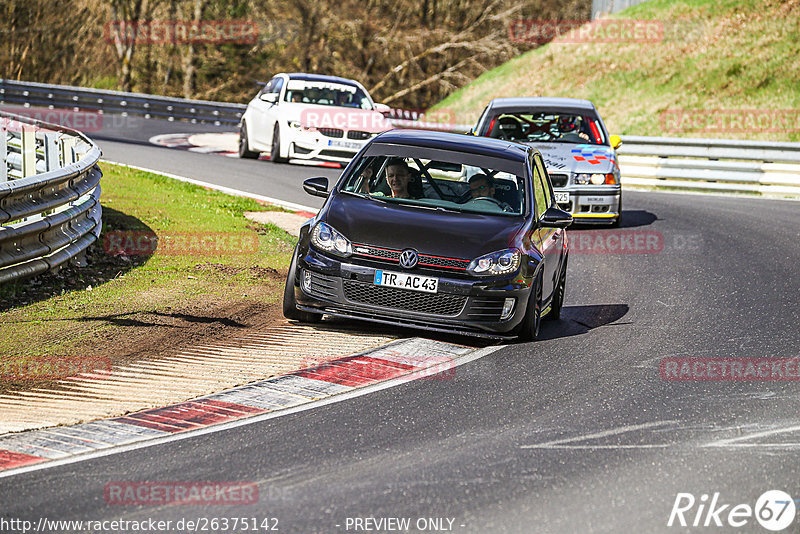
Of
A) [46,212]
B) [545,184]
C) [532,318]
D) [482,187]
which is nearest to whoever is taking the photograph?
[532,318]

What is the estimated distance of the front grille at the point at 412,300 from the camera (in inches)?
334

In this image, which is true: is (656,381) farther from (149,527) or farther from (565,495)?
(149,527)

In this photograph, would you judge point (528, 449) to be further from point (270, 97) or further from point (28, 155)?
point (270, 97)

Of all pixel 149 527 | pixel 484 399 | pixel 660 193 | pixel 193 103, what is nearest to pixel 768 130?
pixel 660 193

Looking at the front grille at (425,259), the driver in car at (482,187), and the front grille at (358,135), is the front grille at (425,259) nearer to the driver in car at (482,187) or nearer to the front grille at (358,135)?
the driver in car at (482,187)

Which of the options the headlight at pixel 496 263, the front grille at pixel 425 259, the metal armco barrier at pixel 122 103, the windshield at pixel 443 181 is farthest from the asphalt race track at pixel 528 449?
the metal armco barrier at pixel 122 103

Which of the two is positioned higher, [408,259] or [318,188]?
[318,188]

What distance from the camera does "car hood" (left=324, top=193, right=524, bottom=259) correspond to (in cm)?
860

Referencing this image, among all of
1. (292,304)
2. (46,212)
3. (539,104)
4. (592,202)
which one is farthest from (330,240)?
(539,104)

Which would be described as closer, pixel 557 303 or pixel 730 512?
pixel 730 512

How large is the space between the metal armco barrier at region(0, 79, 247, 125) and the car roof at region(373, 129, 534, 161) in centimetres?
2698

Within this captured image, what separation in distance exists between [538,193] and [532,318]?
1.48 meters

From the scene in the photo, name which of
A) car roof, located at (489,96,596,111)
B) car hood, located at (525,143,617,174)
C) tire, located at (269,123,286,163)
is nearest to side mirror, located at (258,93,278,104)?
tire, located at (269,123,286,163)

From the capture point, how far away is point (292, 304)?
29.4ft
